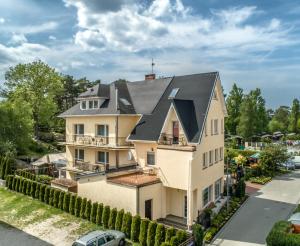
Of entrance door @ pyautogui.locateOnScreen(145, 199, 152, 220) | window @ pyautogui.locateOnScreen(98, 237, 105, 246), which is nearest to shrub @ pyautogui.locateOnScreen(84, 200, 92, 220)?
entrance door @ pyautogui.locateOnScreen(145, 199, 152, 220)

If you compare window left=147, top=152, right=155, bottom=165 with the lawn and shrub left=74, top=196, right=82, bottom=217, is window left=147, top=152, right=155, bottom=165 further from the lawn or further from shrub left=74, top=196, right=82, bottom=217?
the lawn

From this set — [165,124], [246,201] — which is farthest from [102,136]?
[246,201]

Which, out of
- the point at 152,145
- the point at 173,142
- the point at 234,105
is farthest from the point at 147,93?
the point at 234,105

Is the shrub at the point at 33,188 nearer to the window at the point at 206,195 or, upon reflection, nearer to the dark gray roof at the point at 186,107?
the dark gray roof at the point at 186,107

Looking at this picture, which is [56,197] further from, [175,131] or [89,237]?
[175,131]

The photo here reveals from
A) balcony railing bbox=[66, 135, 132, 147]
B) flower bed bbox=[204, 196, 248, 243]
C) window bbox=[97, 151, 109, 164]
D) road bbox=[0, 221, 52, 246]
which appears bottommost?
road bbox=[0, 221, 52, 246]

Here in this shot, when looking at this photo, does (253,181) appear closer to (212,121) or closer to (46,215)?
(212,121)

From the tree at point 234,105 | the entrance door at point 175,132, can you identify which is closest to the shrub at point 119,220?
the entrance door at point 175,132
